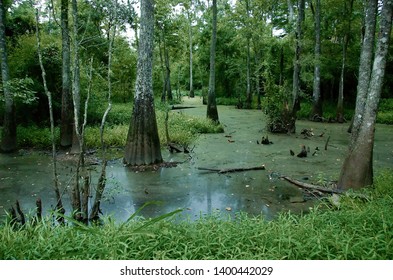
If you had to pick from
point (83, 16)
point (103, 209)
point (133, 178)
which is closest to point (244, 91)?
point (83, 16)

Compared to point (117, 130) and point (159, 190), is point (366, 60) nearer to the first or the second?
point (159, 190)

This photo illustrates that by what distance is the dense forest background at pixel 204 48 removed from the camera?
11.4m

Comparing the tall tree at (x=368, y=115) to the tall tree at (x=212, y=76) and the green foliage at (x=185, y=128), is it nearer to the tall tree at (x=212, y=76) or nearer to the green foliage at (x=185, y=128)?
the green foliage at (x=185, y=128)

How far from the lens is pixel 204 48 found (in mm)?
29672

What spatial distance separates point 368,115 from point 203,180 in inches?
138

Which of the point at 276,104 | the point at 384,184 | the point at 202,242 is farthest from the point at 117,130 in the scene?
the point at 202,242

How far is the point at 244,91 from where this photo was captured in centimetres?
2802

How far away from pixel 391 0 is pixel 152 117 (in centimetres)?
561

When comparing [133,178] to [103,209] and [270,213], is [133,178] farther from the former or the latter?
[270,213]

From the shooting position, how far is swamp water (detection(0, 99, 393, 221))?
18.8ft

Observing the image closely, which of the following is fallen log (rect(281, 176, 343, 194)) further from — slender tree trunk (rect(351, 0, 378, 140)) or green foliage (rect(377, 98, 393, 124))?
green foliage (rect(377, 98, 393, 124))

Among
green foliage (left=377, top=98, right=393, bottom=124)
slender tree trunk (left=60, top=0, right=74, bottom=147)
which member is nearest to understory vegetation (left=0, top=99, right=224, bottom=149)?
slender tree trunk (left=60, top=0, right=74, bottom=147)

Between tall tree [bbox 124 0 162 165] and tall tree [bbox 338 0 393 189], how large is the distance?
4.63 meters

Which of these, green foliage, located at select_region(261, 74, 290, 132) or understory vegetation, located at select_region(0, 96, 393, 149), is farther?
green foliage, located at select_region(261, 74, 290, 132)
